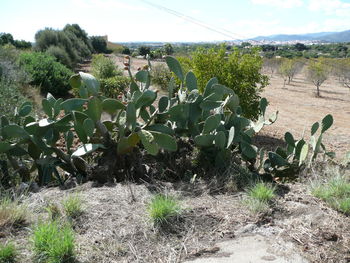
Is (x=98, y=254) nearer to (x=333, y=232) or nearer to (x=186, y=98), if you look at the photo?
(x=333, y=232)

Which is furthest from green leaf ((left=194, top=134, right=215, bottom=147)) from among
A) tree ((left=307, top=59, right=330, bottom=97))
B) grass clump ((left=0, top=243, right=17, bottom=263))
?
tree ((left=307, top=59, right=330, bottom=97))

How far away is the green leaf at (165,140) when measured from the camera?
3.93 metres

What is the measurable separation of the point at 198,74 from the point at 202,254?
9358 millimetres

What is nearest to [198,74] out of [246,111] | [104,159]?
[246,111]

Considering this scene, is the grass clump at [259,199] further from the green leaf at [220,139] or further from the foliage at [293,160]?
the foliage at [293,160]

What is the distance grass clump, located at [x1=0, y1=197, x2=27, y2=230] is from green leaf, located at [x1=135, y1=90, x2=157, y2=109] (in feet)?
5.45

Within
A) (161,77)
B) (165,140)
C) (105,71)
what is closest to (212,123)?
(165,140)

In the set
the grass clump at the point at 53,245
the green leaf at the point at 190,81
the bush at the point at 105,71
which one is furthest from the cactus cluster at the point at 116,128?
the bush at the point at 105,71

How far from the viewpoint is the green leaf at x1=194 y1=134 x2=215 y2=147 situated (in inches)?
162

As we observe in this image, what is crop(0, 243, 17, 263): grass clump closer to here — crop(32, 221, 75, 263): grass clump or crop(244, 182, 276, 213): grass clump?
crop(32, 221, 75, 263): grass clump

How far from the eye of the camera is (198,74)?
11.7 m

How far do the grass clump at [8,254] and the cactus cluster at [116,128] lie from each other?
1.52 meters

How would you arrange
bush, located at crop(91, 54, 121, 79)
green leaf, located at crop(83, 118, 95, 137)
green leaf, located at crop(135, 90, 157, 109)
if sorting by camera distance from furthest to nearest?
bush, located at crop(91, 54, 121, 79), green leaf, located at crop(135, 90, 157, 109), green leaf, located at crop(83, 118, 95, 137)

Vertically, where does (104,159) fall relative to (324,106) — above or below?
above
